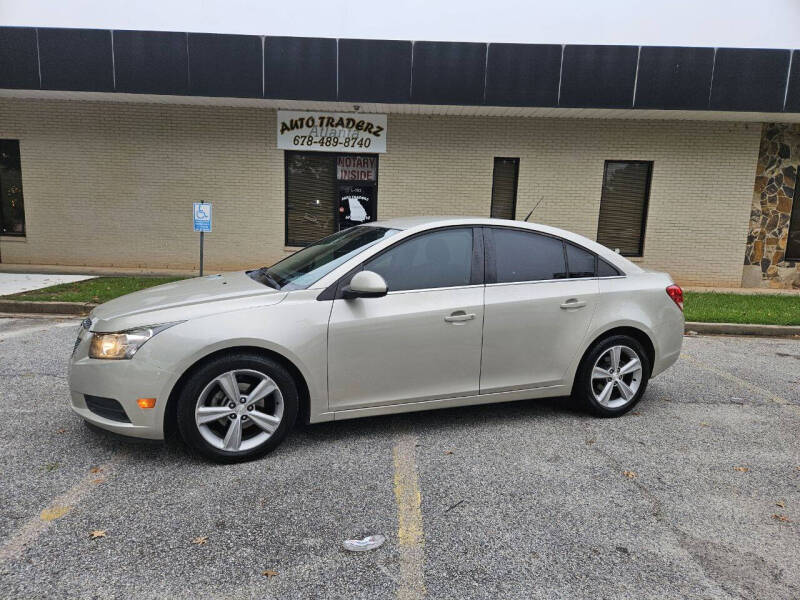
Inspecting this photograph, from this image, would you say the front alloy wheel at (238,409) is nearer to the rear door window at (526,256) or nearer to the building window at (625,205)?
the rear door window at (526,256)

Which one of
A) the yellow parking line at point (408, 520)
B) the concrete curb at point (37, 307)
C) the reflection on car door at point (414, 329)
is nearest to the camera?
the yellow parking line at point (408, 520)

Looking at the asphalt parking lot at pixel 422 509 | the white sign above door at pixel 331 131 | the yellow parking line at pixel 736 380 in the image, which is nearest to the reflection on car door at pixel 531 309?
the asphalt parking lot at pixel 422 509

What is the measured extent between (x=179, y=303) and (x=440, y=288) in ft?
5.85

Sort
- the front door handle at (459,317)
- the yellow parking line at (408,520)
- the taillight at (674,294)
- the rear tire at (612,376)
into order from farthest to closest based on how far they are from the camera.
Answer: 1. the taillight at (674,294)
2. the rear tire at (612,376)
3. the front door handle at (459,317)
4. the yellow parking line at (408,520)

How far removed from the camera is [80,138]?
12508 mm

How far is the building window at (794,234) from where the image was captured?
13.1 meters

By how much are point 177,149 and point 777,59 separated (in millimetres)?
12207

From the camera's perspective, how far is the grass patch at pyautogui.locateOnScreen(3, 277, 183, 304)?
8.57 meters

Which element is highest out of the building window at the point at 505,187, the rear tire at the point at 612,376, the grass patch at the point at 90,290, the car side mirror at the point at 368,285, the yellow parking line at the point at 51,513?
the building window at the point at 505,187

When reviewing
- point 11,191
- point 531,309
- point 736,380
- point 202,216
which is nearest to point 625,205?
point 736,380

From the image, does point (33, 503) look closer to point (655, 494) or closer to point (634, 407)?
point (655, 494)

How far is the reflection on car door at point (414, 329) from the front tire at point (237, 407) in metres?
0.35

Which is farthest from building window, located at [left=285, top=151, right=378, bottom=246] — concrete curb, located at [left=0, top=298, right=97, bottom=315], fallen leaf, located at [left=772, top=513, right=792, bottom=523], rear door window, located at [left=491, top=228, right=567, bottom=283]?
fallen leaf, located at [left=772, top=513, right=792, bottom=523]

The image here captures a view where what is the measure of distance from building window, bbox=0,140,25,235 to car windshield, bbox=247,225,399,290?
1131 centimetres
